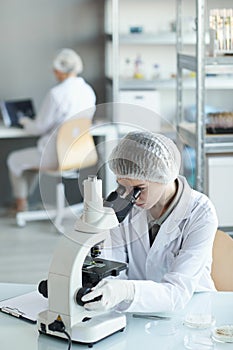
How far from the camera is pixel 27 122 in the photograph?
5.17 meters

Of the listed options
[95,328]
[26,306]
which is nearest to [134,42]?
[26,306]

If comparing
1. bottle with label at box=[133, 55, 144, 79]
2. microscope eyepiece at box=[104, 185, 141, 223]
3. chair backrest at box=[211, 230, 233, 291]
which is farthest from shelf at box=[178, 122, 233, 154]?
microscope eyepiece at box=[104, 185, 141, 223]

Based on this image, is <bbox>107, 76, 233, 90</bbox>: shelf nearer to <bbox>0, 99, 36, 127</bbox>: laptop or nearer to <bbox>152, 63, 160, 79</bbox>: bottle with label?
<bbox>152, 63, 160, 79</bbox>: bottle with label

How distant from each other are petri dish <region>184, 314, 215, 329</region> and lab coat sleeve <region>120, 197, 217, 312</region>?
76mm

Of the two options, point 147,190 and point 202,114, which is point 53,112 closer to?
point 202,114

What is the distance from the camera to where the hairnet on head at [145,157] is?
1938 millimetres

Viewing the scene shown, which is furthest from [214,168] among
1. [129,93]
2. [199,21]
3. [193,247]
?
[193,247]

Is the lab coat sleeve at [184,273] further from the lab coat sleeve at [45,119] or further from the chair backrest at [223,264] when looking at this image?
the lab coat sleeve at [45,119]

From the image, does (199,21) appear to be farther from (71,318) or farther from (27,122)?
(71,318)

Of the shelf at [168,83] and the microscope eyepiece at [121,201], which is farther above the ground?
the microscope eyepiece at [121,201]

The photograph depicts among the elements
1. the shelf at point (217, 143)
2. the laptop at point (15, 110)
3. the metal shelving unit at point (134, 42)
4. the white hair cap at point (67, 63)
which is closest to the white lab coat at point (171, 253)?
the shelf at point (217, 143)

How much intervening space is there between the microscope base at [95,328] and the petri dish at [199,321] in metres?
0.17

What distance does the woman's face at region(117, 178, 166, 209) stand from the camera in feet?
6.36

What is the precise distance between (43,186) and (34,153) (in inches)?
132
